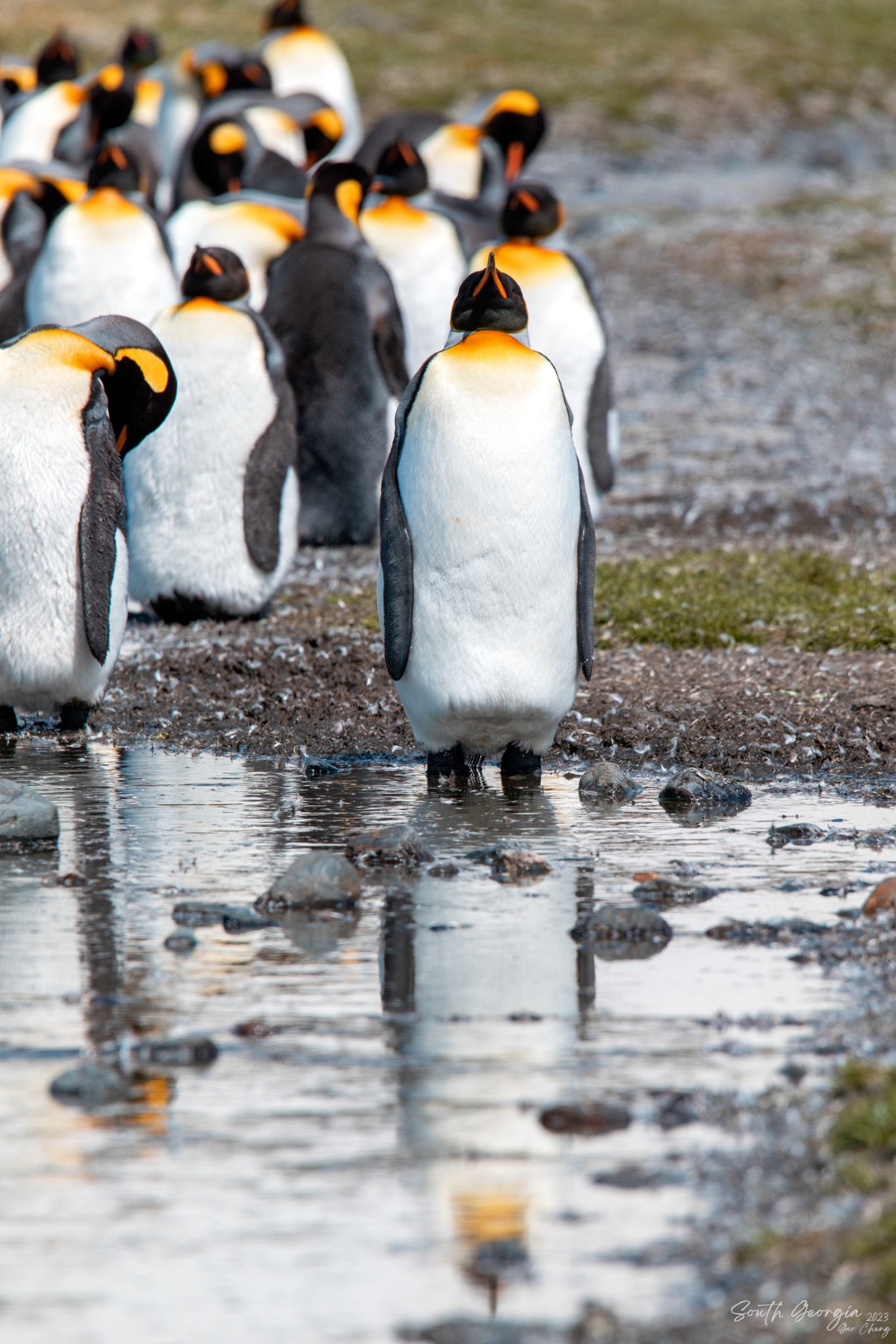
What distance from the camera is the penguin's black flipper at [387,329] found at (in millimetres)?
10250

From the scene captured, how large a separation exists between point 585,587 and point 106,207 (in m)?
6.16

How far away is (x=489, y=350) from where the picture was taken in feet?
19.1

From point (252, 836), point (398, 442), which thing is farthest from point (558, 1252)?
point (398, 442)

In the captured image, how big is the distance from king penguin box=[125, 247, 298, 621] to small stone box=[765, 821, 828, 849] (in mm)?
3957

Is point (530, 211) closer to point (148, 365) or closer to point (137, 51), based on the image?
point (148, 365)

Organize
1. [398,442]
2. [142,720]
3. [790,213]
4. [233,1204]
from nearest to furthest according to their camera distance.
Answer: [233,1204]
[398,442]
[142,720]
[790,213]

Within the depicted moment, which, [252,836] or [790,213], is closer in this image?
[252,836]

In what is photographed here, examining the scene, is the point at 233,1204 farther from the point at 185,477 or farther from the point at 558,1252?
the point at 185,477

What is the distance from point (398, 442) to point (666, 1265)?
3.90 metres

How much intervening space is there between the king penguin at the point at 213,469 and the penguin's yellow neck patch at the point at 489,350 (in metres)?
2.77

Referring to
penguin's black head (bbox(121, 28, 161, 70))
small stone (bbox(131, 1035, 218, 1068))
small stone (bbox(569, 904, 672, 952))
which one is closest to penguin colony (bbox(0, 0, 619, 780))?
small stone (bbox(569, 904, 672, 952))

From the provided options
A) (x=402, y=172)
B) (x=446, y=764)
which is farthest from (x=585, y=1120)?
(x=402, y=172)

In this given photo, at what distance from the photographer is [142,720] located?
6.89m

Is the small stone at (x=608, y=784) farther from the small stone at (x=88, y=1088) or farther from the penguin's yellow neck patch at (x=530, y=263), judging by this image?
the penguin's yellow neck patch at (x=530, y=263)
